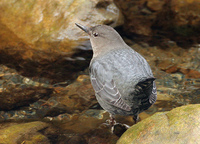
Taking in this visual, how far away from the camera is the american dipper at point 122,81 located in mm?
3465

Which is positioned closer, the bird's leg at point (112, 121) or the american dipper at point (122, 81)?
the american dipper at point (122, 81)

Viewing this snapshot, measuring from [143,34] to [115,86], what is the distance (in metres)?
3.37

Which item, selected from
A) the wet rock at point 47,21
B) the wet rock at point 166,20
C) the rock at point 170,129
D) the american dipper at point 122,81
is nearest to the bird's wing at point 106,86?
the american dipper at point 122,81

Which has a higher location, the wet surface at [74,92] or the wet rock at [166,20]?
the wet rock at [166,20]

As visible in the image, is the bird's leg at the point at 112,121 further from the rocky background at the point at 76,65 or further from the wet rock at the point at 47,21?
the wet rock at the point at 47,21

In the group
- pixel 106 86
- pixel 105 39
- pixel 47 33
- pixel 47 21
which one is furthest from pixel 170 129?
pixel 47 21

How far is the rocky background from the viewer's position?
12.7 feet

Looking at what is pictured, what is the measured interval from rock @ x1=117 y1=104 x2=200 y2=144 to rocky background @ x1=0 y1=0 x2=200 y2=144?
0.01 meters

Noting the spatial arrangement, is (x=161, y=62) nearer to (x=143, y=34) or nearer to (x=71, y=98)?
(x=143, y=34)

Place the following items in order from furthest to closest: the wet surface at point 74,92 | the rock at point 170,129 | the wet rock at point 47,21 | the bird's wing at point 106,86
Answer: the wet rock at point 47,21
the wet surface at point 74,92
the bird's wing at point 106,86
the rock at point 170,129

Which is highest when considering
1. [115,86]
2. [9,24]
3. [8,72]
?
[9,24]

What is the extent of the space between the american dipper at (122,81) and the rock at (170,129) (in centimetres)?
34

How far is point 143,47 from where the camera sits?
6.29 metres

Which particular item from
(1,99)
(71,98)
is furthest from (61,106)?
(1,99)
